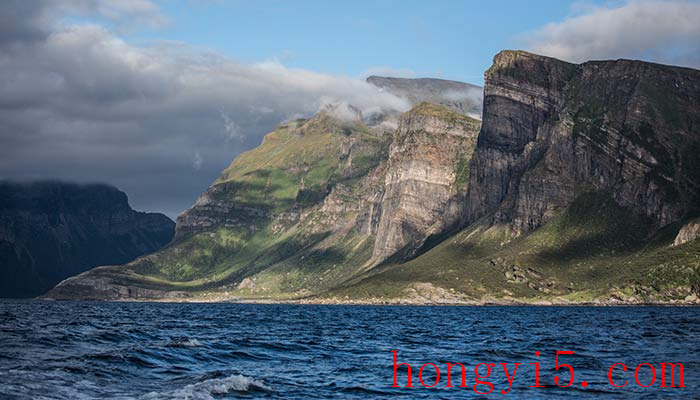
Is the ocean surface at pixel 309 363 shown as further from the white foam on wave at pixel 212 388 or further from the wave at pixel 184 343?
the wave at pixel 184 343

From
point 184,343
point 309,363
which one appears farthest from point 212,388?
point 184,343

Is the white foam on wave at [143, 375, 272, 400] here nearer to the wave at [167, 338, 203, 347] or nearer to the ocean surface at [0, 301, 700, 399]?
the ocean surface at [0, 301, 700, 399]

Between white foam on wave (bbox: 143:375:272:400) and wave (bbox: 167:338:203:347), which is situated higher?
white foam on wave (bbox: 143:375:272:400)

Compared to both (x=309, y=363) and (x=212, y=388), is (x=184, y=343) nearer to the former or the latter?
(x=309, y=363)

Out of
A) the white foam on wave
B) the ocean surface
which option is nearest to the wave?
the ocean surface

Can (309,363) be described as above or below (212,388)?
below

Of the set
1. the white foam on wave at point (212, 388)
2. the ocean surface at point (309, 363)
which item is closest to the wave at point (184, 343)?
the ocean surface at point (309, 363)

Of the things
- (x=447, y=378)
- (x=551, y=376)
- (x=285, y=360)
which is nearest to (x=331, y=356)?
(x=285, y=360)

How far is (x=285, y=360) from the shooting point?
9206cm

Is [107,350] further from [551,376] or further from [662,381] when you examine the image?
[662,381]

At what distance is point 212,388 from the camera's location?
66938mm

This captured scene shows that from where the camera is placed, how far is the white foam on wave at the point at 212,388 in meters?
63.4

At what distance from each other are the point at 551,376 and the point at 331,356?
99.8 feet

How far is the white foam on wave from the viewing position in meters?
63.4
